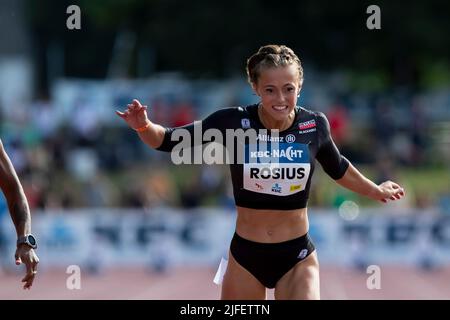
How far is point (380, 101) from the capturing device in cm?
2845

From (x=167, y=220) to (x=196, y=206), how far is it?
1.92 metres

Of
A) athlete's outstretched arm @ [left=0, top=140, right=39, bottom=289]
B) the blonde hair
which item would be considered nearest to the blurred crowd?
the blonde hair

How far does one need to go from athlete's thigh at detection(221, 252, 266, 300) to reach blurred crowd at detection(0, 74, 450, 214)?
11875 mm

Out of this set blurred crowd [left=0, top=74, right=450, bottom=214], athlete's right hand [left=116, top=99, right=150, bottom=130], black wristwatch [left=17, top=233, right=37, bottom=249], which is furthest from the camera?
blurred crowd [left=0, top=74, right=450, bottom=214]

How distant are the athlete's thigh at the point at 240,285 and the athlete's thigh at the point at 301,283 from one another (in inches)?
4.6

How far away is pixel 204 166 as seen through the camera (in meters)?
23.1

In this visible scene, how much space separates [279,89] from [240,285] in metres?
1.23

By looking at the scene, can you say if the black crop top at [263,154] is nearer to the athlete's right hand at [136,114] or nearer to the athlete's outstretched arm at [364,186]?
the athlete's right hand at [136,114]

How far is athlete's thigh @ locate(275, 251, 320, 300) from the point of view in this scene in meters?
6.85

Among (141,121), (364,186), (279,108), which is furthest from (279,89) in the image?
(364,186)

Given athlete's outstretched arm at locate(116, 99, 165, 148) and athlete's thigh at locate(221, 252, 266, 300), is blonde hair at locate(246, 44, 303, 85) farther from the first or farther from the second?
athlete's thigh at locate(221, 252, 266, 300)

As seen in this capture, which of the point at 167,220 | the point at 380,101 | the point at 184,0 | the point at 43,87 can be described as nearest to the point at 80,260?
the point at 167,220

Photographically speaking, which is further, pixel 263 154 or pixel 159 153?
pixel 159 153

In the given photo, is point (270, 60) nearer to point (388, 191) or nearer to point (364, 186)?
point (364, 186)
